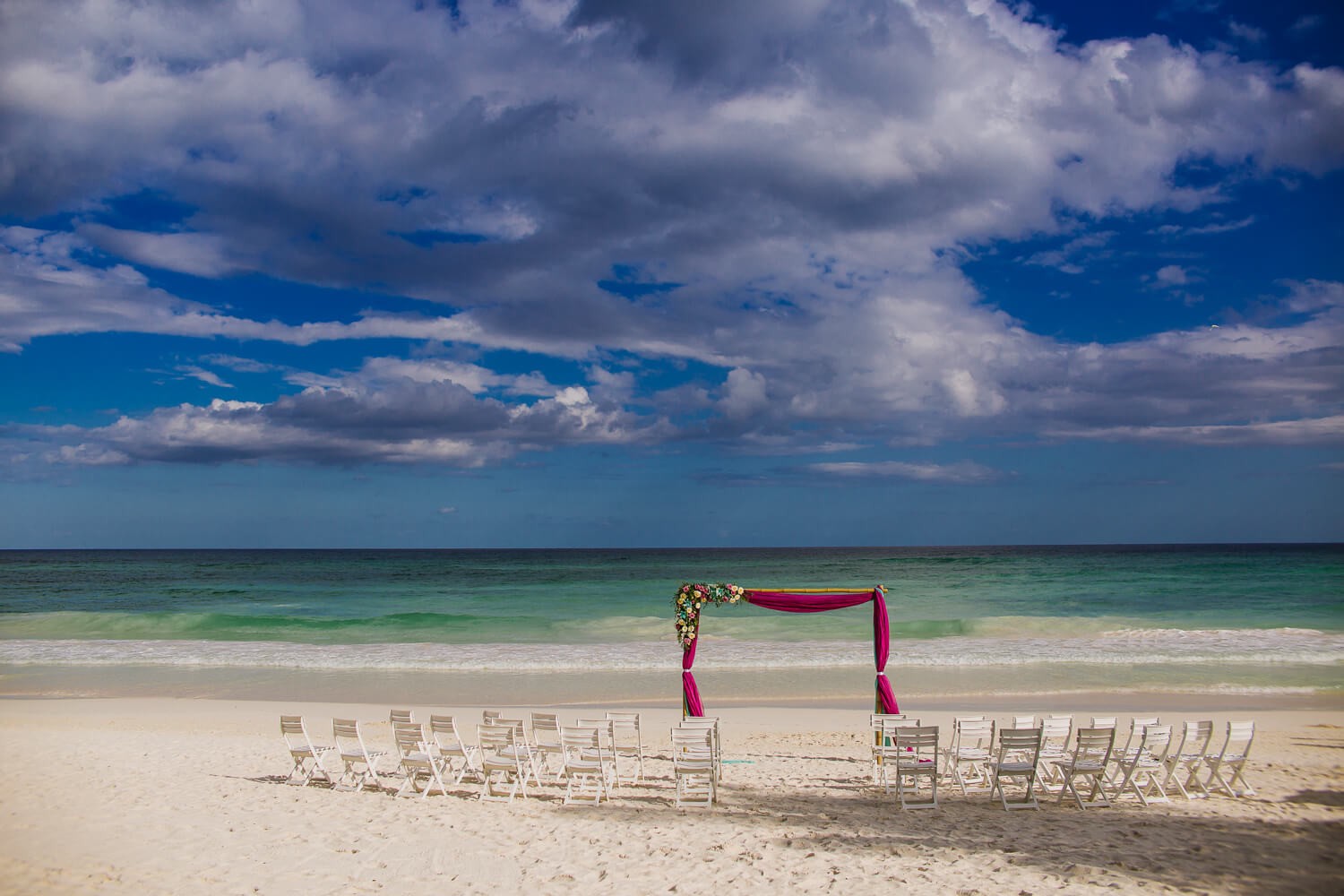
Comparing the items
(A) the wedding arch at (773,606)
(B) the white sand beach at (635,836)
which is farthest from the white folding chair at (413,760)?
(A) the wedding arch at (773,606)

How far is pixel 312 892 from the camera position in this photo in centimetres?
629

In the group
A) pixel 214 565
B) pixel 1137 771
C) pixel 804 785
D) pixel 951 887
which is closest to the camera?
pixel 951 887

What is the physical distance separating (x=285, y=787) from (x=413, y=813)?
2.02m

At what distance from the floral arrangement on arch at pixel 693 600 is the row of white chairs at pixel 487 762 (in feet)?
7.22

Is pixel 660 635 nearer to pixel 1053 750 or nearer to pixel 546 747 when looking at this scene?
pixel 546 747

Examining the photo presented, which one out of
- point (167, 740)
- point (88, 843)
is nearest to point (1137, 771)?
point (88, 843)

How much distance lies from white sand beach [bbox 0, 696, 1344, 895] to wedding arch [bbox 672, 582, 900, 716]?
103 centimetres

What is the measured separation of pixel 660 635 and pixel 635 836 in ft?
72.1

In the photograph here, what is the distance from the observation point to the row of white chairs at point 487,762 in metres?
9.36

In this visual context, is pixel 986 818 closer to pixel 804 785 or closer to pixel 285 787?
pixel 804 785

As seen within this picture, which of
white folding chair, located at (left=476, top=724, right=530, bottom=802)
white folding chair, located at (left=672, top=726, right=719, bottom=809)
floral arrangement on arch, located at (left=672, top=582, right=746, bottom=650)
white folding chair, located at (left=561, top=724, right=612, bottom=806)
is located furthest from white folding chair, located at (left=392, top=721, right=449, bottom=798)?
floral arrangement on arch, located at (left=672, top=582, right=746, bottom=650)

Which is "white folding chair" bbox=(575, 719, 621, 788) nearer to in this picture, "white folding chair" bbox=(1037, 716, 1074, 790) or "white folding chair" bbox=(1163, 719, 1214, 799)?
"white folding chair" bbox=(1037, 716, 1074, 790)

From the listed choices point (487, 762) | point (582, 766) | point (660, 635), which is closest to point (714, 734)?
point (582, 766)

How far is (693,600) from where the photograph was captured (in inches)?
498
